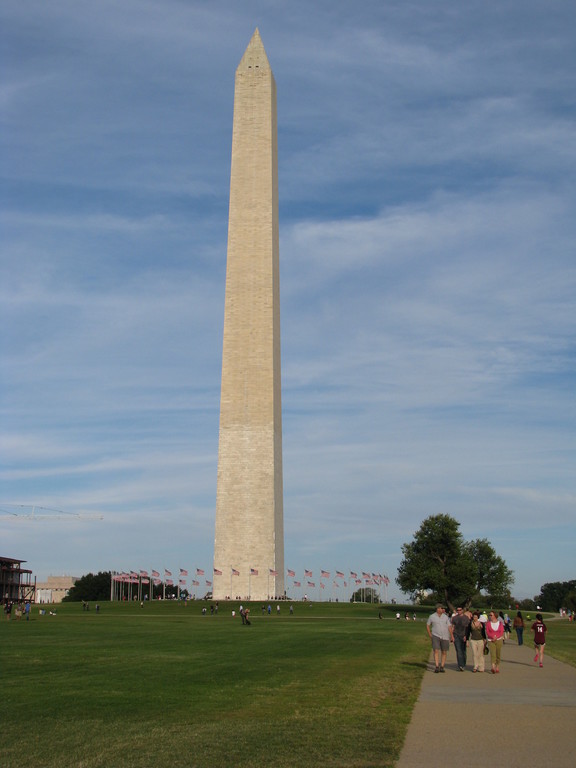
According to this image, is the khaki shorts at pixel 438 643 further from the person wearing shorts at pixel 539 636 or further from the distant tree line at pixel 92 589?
the distant tree line at pixel 92 589

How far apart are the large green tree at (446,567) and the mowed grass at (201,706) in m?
42.8

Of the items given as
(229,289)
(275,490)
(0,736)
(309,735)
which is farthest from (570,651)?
(229,289)

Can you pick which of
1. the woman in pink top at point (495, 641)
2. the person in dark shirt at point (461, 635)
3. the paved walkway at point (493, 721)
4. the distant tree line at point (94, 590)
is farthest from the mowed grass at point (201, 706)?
the distant tree line at point (94, 590)

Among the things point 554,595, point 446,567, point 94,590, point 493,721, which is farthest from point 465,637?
point 554,595

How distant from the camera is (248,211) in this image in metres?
77.0

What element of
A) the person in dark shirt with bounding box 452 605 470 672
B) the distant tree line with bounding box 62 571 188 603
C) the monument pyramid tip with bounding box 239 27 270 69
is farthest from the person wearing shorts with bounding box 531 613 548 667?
the distant tree line with bounding box 62 571 188 603

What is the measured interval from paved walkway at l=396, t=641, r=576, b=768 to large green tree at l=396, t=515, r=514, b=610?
47291mm

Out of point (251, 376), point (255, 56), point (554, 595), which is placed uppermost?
point (255, 56)

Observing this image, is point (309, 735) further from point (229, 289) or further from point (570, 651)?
point (229, 289)

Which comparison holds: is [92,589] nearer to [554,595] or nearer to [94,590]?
[94,590]

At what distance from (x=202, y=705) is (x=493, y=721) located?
4.11 metres

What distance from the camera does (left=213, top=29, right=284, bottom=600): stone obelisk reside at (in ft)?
239

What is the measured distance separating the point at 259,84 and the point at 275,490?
37.9 metres

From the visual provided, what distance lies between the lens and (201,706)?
39.8 ft
